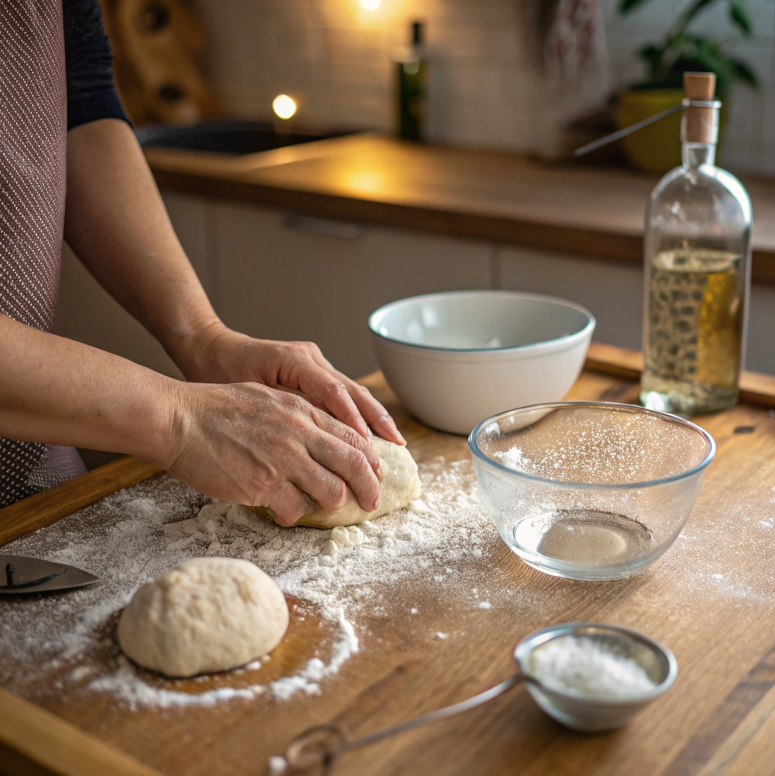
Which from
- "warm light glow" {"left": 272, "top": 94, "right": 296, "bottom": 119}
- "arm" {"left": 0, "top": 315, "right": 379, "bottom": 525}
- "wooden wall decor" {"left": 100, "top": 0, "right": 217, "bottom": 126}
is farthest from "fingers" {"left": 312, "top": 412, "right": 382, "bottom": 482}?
"warm light glow" {"left": 272, "top": 94, "right": 296, "bottom": 119}

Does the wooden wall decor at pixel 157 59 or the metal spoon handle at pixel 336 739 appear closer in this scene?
the metal spoon handle at pixel 336 739

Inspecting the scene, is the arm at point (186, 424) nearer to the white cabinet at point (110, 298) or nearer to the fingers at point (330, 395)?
the fingers at point (330, 395)

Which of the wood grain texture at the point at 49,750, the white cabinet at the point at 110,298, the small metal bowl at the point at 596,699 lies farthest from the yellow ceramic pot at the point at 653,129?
the wood grain texture at the point at 49,750

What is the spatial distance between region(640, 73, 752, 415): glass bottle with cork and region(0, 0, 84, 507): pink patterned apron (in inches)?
27.0

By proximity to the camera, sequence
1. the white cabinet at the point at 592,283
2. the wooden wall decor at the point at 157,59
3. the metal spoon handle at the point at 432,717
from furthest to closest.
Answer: the wooden wall decor at the point at 157,59 → the white cabinet at the point at 592,283 → the metal spoon handle at the point at 432,717

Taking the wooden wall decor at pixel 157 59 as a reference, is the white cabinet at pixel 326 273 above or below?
below

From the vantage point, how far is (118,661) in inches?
25.8

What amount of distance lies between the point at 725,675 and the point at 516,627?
0.15m

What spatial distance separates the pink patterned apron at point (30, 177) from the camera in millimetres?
946

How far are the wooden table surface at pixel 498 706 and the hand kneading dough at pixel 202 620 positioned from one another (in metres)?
0.03

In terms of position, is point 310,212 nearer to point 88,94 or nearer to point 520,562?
point 88,94

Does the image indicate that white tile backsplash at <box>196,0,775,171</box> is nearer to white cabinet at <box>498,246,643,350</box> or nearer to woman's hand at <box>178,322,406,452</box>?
white cabinet at <box>498,246,643,350</box>

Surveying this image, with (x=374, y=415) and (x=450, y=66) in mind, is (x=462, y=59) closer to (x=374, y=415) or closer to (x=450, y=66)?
(x=450, y=66)

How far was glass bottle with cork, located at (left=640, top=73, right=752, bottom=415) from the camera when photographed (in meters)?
1.05
